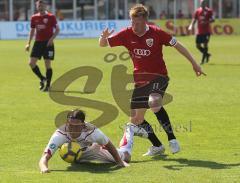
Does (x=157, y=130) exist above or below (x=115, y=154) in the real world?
below

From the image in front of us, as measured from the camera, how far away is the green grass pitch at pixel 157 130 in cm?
789

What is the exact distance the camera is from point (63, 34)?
155ft

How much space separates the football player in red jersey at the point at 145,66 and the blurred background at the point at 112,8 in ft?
156

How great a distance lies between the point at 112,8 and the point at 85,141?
50135mm

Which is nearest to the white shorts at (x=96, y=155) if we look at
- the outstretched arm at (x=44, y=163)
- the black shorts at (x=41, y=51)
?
the outstretched arm at (x=44, y=163)

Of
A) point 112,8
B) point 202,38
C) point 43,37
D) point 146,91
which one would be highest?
point 112,8

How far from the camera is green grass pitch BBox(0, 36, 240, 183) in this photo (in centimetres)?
789

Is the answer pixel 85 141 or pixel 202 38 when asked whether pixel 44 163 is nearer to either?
pixel 85 141

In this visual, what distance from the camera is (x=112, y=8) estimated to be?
58.0 m

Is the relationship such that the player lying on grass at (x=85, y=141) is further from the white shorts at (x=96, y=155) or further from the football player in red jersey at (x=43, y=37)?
the football player in red jersey at (x=43, y=37)

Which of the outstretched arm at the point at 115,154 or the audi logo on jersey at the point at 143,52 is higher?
the audi logo on jersey at the point at 143,52

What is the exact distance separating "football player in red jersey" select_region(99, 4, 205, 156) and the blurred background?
47.5 m

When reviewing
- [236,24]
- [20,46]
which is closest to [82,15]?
[236,24]

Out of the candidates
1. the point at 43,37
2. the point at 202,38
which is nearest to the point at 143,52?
the point at 43,37
